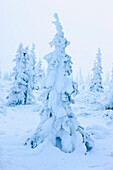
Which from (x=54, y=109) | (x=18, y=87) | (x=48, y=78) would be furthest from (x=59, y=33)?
(x=18, y=87)

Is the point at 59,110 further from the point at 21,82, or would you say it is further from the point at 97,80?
the point at 97,80

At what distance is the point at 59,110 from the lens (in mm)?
7316

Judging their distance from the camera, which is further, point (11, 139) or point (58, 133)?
point (11, 139)

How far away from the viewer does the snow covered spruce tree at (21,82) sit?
74.5 ft

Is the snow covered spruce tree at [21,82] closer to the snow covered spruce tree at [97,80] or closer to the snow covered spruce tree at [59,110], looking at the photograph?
the snow covered spruce tree at [59,110]

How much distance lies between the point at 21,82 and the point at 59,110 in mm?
16174

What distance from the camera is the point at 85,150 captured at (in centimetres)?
723

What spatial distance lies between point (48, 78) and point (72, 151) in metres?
3.15

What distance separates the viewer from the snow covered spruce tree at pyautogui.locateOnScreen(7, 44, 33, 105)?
22.7 m

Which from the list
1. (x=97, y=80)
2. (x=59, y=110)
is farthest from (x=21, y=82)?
(x=97, y=80)

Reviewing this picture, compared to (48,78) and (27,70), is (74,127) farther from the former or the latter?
(27,70)

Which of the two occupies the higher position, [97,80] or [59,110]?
[97,80]

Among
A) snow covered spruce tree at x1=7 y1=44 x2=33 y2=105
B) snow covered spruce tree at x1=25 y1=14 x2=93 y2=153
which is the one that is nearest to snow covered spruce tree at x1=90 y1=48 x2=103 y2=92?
snow covered spruce tree at x1=7 y1=44 x2=33 y2=105

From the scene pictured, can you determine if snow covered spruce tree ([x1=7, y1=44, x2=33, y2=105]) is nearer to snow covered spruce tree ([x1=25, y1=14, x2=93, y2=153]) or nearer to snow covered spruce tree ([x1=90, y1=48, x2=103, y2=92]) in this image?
snow covered spruce tree ([x1=25, y1=14, x2=93, y2=153])
